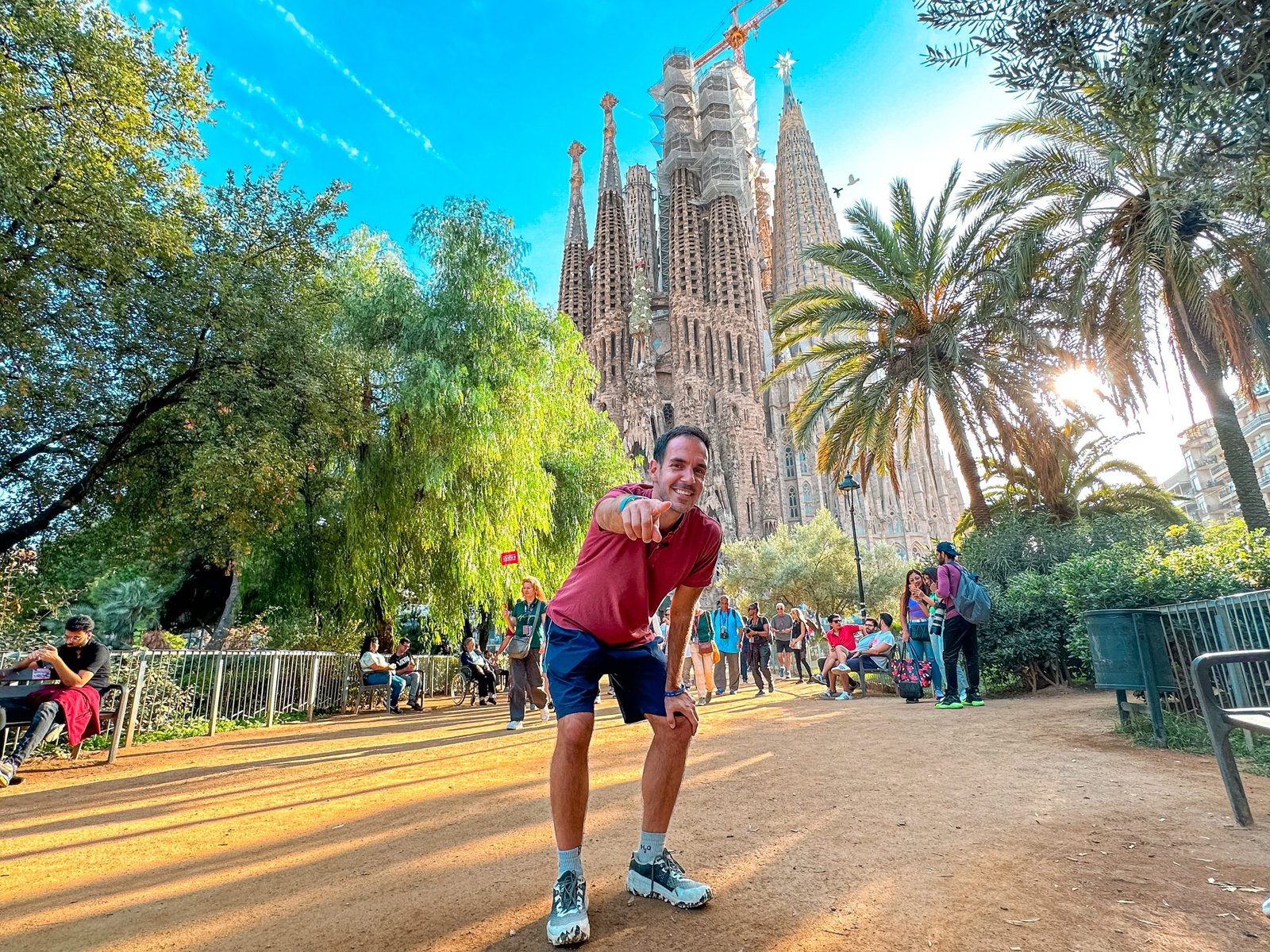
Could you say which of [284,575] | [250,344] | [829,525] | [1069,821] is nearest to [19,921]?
[1069,821]

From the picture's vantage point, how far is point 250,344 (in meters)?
9.98

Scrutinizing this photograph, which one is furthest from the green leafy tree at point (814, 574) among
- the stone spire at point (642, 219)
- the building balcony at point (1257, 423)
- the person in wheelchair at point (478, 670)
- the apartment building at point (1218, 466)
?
the building balcony at point (1257, 423)

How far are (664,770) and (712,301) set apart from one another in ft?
186

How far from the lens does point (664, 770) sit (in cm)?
241

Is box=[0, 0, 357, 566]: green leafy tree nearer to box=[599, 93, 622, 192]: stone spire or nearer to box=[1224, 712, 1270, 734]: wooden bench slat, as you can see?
box=[1224, 712, 1270, 734]: wooden bench slat

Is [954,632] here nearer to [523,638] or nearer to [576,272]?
[523,638]

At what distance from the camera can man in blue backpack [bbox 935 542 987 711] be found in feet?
23.6

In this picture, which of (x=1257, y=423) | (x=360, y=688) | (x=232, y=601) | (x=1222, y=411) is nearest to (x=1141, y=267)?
(x=1222, y=411)

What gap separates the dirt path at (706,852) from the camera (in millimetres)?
2121

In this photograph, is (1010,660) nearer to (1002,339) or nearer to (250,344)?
(1002,339)

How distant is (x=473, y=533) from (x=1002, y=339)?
35.2ft

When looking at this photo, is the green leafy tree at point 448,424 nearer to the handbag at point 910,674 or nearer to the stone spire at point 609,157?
the handbag at point 910,674

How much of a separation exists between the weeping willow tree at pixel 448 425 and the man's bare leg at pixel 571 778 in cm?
964

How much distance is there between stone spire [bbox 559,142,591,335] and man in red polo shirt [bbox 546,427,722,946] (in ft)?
186
